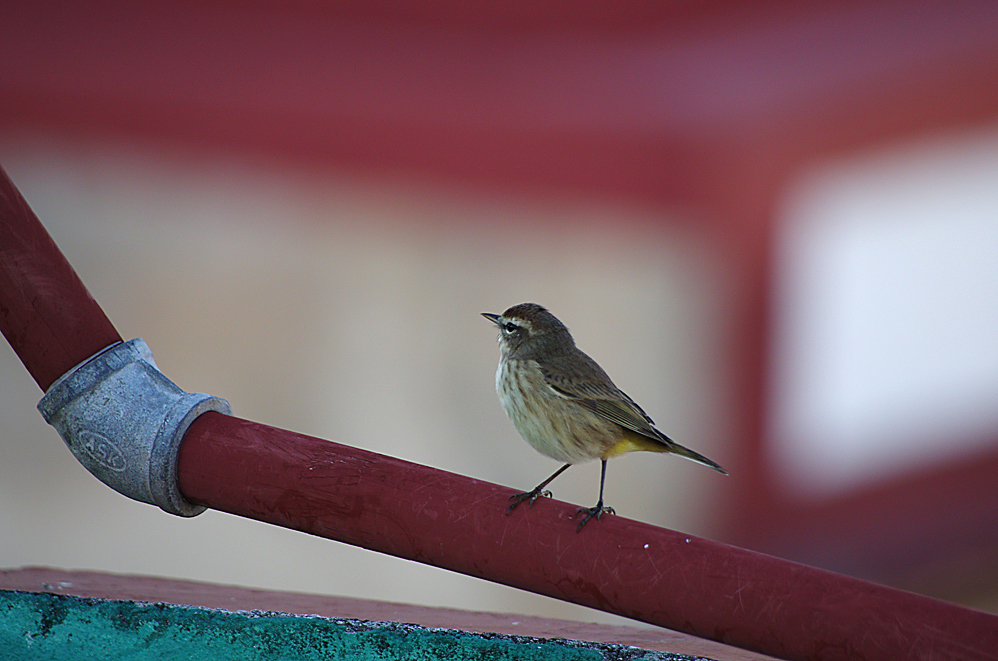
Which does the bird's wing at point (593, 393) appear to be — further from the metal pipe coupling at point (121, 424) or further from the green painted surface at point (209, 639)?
the metal pipe coupling at point (121, 424)

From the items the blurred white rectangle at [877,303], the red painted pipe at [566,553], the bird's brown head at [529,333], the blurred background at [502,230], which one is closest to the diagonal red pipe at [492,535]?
the red painted pipe at [566,553]

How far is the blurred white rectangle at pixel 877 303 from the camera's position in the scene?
6.94m

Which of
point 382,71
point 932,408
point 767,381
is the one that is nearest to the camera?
point 382,71

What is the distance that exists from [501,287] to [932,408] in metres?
3.50

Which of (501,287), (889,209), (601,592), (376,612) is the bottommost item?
(376,612)

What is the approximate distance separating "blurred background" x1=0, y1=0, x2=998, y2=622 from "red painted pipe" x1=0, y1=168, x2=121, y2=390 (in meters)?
4.42

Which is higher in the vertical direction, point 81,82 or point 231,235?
point 81,82

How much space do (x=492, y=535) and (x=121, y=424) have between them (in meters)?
0.68

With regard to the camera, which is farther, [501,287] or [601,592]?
[501,287]

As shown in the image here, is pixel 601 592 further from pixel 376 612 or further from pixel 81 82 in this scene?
pixel 81 82

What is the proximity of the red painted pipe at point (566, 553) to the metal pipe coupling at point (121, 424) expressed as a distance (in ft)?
0.12

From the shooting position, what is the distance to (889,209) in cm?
709

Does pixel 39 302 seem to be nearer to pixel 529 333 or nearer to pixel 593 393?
pixel 593 393

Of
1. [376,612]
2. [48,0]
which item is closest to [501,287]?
[48,0]
